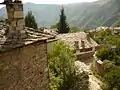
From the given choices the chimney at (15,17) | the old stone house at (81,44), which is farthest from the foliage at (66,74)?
the chimney at (15,17)

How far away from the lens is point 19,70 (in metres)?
9.83

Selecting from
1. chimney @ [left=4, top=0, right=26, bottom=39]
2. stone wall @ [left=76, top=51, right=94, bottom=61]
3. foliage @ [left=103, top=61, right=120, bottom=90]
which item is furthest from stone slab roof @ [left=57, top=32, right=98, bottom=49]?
chimney @ [left=4, top=0, right=26, bottom=39]

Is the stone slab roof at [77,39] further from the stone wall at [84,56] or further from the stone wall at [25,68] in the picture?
the stone wall at [25,68]

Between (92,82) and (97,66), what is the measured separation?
2.82m

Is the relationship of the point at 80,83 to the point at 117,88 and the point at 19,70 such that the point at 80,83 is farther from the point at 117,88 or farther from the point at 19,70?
the point at 19,70

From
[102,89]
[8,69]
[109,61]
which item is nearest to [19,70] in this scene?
[8,69]

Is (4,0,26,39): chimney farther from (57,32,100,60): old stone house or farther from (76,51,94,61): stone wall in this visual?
(57,32,100,60): old stone house

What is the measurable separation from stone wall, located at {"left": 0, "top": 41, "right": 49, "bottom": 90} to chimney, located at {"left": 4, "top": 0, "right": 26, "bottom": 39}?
0.55 m

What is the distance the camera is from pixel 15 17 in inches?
380

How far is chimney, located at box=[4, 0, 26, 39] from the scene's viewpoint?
960 cm

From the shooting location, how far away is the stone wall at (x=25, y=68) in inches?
371

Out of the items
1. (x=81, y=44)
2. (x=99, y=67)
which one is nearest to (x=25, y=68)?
(x=99, y=67)

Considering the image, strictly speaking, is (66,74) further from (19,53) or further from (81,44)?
(81,44)

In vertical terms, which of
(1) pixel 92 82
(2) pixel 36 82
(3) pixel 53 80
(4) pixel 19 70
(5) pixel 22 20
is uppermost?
(5) pixel 22 20
